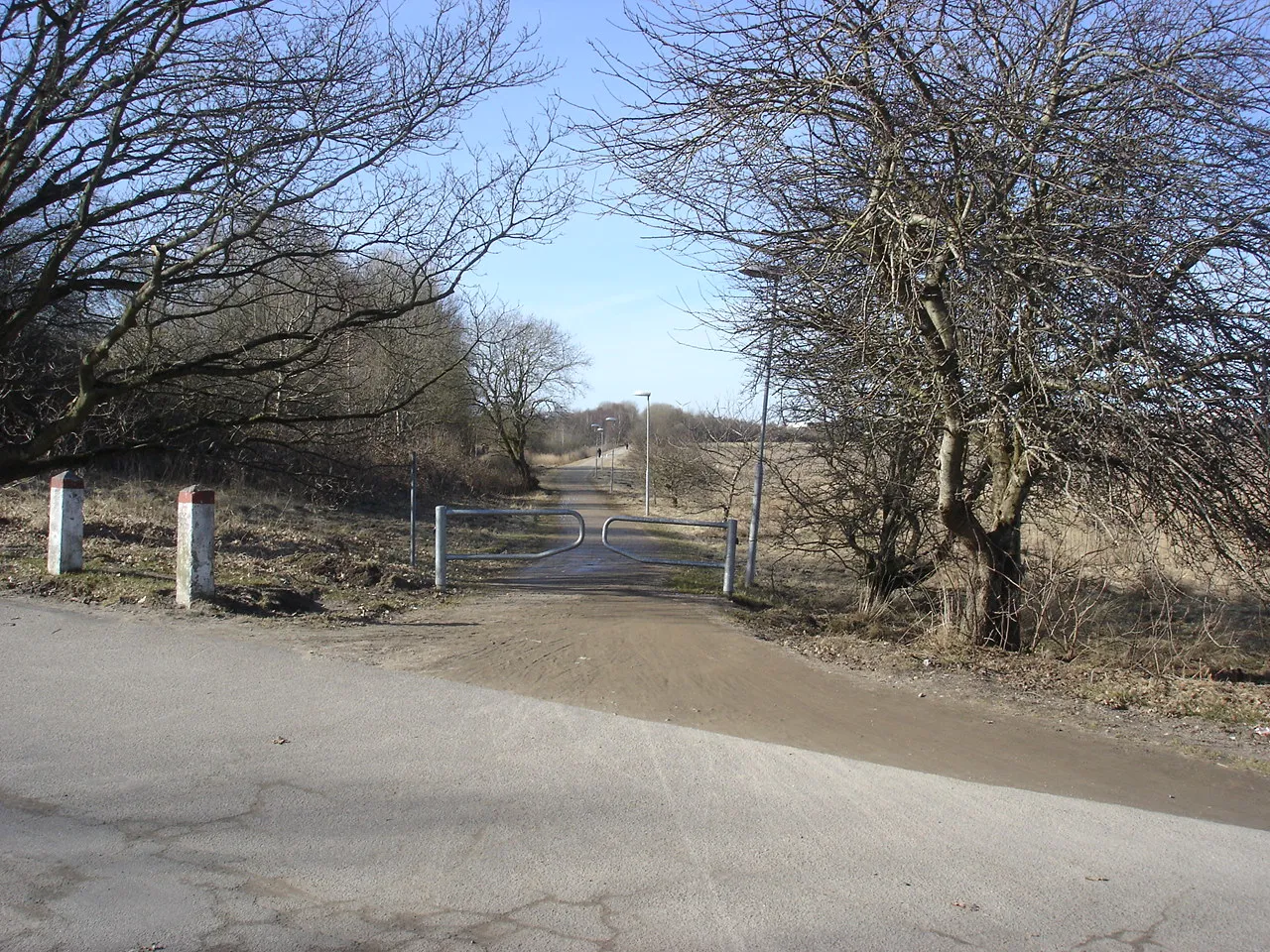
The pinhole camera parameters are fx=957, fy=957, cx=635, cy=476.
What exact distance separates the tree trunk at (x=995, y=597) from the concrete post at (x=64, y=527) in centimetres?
919

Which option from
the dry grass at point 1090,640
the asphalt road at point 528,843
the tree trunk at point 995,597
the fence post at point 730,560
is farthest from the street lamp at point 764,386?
the asphalt road at point 528,843

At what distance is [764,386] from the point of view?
12.0 m

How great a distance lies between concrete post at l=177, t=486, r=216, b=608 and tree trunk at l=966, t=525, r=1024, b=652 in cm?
729

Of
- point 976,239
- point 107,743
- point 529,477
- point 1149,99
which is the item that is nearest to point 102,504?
point 107,743

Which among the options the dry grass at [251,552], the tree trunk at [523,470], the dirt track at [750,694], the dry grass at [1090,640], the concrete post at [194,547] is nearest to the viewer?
the dirt track at [750,694]

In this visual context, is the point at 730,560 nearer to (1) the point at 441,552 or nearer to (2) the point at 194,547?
(1) the point at 441,552

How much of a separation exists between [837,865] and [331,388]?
1124cm

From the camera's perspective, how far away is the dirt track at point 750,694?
546 centimetres

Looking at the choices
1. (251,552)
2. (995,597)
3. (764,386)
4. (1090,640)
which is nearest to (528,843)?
(995,597)

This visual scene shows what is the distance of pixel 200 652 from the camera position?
7355 mm

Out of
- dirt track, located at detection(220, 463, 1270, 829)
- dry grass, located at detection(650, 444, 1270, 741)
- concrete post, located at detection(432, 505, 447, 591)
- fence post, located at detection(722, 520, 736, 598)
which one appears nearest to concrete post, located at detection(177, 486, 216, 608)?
dirt track, located at detection(220, 463, 1270, 829)

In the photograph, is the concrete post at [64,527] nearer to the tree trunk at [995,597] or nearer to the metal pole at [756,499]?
the metal pole at [756,499]

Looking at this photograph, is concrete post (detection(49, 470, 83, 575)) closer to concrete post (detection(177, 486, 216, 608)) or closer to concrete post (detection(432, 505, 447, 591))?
concrete post (detection(177, 486, 216, 608))

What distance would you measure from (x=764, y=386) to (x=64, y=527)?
8041 millimetres
